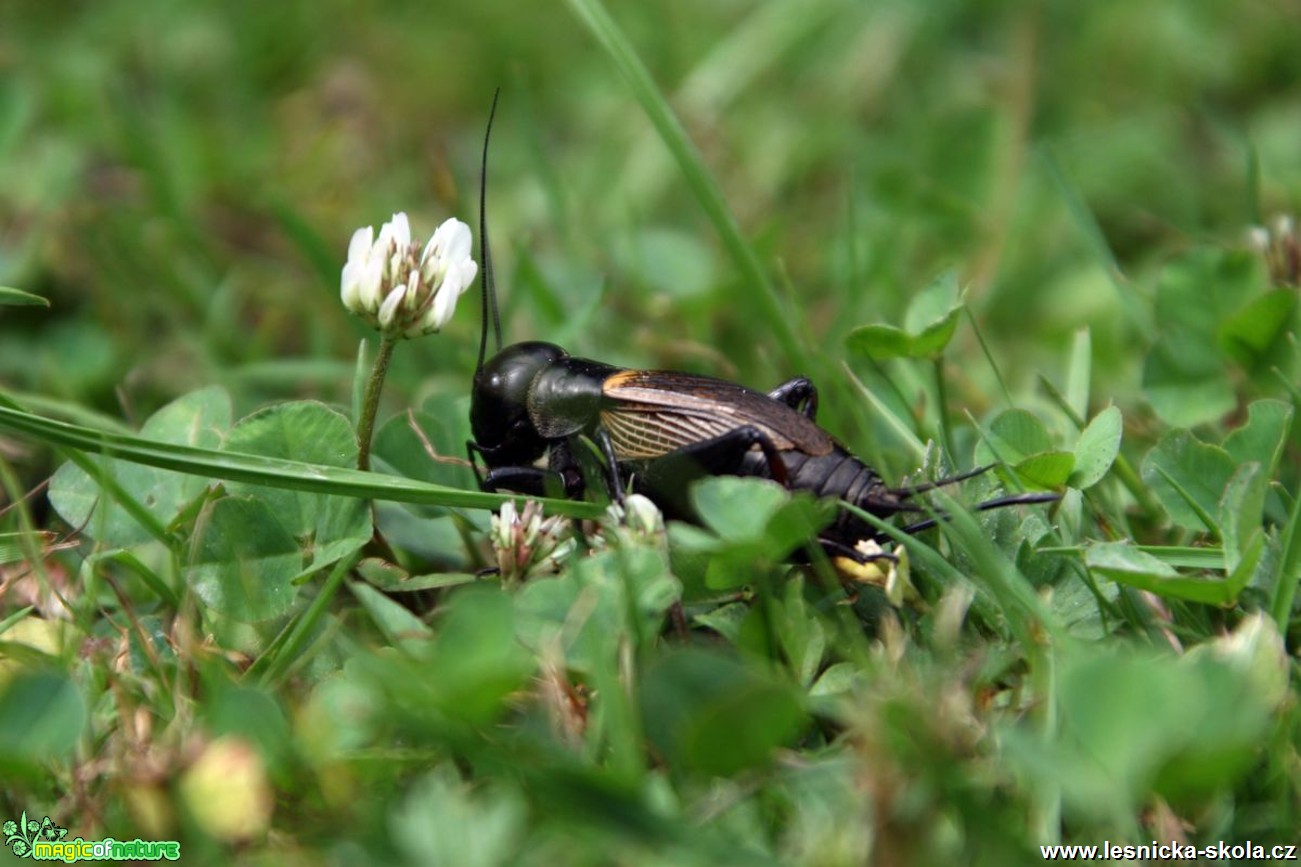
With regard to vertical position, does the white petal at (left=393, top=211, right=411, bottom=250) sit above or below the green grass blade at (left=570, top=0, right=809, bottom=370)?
above

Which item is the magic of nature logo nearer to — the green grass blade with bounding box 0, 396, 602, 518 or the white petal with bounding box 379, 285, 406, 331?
the green grass blade with bounding box 0, 396, 602, 518

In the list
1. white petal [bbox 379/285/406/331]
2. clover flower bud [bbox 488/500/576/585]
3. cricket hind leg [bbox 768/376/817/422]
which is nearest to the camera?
clover flower bud [bbox 488/500/576/585]

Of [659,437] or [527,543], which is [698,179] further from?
[527,543]

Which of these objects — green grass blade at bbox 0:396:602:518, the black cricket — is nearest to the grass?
green grass blade at bbox 0:396:602:518

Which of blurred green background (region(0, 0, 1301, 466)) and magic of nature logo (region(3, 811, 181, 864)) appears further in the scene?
blurred green background (region(0, 0, 1301, 466))

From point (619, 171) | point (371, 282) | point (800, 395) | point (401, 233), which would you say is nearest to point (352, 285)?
point (371, 282)

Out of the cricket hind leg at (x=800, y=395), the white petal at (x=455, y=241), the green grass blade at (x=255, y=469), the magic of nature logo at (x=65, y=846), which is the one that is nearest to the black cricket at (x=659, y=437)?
the cricket hind leg at (x=800, y=395)
